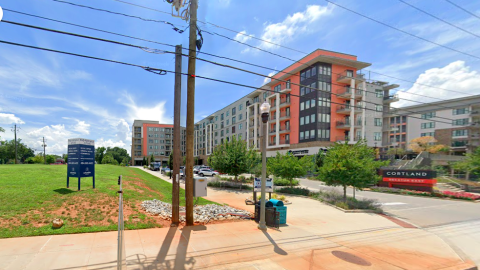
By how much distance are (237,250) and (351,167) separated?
1015cm

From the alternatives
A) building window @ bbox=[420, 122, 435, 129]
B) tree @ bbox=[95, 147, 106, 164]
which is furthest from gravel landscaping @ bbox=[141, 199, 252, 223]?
tree @ bbox=[95, 147, 106, 164]

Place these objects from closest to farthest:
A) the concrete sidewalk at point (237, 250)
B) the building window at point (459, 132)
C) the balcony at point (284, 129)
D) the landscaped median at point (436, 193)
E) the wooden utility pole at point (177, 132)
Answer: the concrete sidewalk at point (237, 250)
the wooden utility pole at point (177, 132)
the landscaped median at point (436, 193)
the balcony at point (284, 129)
the building window at point (459, 132)

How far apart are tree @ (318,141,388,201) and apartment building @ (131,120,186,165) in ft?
295

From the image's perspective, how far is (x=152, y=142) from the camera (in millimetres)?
99625

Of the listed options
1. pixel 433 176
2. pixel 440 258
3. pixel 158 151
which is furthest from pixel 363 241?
pixel 158 151

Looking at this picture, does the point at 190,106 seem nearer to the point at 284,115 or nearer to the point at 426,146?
the point at 284,115

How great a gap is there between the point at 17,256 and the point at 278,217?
717 centimetres

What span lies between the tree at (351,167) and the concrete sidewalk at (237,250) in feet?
16.4

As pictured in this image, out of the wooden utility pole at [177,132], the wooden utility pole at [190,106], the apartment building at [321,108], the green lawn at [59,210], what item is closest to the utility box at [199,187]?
the wooden utility pole at [190,106]

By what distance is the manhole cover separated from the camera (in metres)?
5.43

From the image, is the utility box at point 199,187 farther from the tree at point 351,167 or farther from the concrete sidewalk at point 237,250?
the tree at point 351,167

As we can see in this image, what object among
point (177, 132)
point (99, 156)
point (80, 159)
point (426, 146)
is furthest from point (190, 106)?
point (99, 156)

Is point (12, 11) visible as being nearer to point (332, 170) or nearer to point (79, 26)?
point (79, 26)

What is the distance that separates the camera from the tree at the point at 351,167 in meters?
13.1
